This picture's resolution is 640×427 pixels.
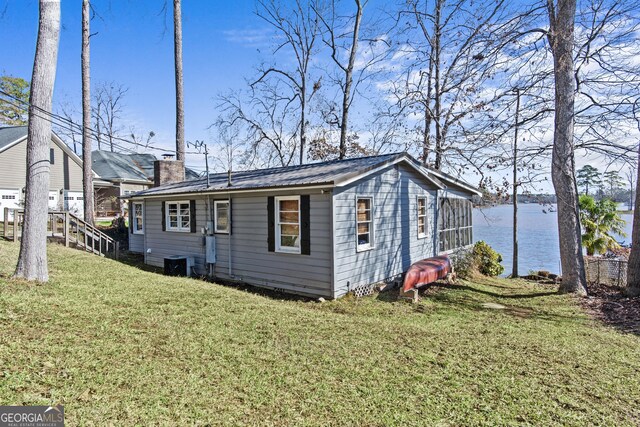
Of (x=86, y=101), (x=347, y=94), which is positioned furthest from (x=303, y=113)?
(x=86, y=101)

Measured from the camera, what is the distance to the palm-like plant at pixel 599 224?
46.3 feet

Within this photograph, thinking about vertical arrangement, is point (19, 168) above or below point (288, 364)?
above

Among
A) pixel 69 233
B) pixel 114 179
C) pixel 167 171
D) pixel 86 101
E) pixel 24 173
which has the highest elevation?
pixel 86 101

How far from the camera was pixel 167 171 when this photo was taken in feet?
51.7

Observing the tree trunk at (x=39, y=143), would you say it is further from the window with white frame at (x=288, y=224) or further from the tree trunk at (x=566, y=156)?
the tree trunk at (x=566, y=156)

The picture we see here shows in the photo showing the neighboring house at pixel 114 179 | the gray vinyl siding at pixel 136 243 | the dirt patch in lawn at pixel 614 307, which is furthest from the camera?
the neighboring house at pixel 114 179

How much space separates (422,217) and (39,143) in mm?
10162

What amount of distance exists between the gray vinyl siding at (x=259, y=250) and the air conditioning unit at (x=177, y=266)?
298 millimetres

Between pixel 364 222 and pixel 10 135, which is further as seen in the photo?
pixel 10 135

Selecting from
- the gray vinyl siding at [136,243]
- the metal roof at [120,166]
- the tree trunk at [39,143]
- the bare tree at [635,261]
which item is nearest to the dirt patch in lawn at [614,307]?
the bare tree at [635,261]

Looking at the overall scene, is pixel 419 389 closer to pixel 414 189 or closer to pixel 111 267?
pixel 414 189

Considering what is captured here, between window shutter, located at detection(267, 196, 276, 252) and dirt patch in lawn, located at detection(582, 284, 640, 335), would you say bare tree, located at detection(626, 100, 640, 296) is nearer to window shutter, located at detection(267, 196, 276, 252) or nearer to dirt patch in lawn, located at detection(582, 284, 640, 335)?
dirt patch in lawn, located at detection(582, 284, 640, 335)

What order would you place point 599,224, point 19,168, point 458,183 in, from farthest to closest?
1. point 19,168
2. point 599,224
3. point 458,183

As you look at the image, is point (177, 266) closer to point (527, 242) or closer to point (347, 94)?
point (347, 94)
